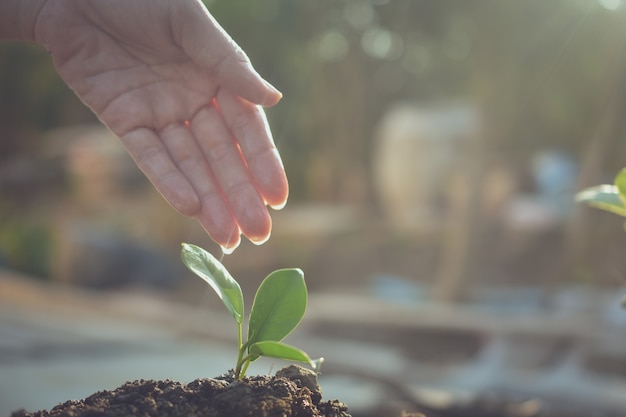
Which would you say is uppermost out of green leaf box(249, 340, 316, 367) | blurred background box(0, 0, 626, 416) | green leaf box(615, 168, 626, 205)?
blurred background box(0, 0, 626, 416)

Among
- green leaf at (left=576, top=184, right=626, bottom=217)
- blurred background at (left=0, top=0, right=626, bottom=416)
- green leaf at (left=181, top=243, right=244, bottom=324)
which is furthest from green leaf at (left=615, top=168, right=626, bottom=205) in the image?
green leaf at (left=181, top=243, right=244, bottom=324)

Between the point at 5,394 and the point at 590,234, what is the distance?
3.15 metres

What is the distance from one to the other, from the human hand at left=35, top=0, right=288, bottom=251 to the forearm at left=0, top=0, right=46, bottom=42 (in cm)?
1

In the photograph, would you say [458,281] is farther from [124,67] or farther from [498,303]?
[124,67]

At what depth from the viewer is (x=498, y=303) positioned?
14.7 ft

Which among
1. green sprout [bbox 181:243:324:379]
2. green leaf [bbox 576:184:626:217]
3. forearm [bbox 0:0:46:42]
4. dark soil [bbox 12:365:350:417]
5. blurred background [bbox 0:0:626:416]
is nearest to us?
dark soil [bbox 12:365:350:417]

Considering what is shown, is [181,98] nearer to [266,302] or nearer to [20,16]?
[20,16]

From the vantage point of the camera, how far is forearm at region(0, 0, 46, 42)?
1035 millimetres

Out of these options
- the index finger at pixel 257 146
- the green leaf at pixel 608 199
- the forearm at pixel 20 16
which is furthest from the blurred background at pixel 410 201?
the forearm at pixel 20 16

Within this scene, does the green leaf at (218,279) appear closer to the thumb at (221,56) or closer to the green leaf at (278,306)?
the green leaf at (278,306)

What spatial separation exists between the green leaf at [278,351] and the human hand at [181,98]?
7.9 inches

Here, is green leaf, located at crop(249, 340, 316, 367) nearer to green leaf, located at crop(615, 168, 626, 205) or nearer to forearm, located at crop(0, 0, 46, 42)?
green leaf, located at crop(615, 168, 626, 205)

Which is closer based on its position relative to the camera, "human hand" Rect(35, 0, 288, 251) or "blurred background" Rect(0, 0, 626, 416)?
"human hand" Rect(35, 0, 288, 251)

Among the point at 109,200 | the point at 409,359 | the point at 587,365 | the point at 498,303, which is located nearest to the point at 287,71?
the point at 109,200
